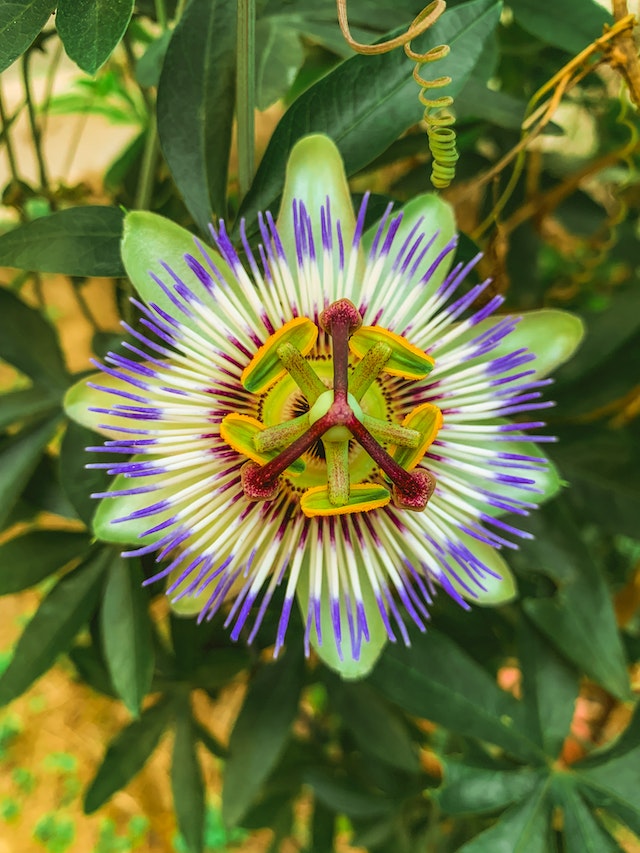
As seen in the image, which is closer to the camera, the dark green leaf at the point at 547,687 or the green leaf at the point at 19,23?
the green leaf at the point at 19,23

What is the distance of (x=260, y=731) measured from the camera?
1.16 m

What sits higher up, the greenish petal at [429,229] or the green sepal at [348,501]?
the greenish petal at [429,229]

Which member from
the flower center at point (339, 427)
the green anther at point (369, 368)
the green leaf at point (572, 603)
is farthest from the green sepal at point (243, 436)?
the green leaf at point (572, 603)

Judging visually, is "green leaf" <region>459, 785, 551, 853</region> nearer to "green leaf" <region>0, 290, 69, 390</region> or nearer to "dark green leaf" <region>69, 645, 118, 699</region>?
"dark green leaf" <region>69, 645, 118, 699</region>

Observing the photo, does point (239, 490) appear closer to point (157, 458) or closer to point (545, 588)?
point (157, 458)

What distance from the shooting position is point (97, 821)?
2.42m

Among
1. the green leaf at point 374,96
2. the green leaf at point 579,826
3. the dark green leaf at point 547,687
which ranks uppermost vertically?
the green leaf at point 374,96

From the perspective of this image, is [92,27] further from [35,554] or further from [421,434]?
[35,554]

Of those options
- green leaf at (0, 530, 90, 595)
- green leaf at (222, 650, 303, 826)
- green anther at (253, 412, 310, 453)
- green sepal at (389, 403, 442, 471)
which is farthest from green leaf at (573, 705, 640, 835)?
green leaf at (0, 530, 90, 595)

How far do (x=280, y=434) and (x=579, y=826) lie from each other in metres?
0.70

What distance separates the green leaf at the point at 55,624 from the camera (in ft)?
3.15

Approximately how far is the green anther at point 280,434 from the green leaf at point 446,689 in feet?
1.34

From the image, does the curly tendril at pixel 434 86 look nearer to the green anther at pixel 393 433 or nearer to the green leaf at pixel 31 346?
the green anther at pixel 393 433

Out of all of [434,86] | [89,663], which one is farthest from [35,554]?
[434,86]
